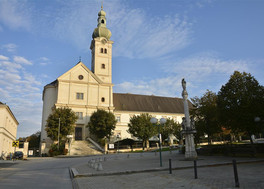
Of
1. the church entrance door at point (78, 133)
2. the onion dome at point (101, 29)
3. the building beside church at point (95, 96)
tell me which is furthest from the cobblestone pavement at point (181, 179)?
the onion dome at point (101, 29)

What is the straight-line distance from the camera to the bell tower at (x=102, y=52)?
2159 inches

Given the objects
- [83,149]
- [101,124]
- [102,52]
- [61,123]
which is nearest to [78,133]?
[101,124]

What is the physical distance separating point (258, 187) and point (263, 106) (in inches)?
597

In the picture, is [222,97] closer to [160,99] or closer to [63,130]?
[63,130]

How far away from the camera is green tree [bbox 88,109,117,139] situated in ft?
142

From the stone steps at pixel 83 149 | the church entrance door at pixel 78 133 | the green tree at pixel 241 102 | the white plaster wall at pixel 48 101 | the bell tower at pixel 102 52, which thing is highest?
the bell tower at pixel 102 52

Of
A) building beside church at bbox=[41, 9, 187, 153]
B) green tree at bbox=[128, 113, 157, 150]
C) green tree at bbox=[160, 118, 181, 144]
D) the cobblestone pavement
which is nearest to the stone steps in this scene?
building beside church at bbox=[41, 9, 187, 153]

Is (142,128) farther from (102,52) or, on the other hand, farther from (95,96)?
(102,52)

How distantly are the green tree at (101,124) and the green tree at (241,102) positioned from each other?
25.1 meters

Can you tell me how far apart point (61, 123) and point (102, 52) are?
929 inches

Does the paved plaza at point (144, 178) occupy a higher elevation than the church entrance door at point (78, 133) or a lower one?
lower

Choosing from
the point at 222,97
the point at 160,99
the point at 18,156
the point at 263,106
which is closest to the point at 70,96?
the point at 18,156

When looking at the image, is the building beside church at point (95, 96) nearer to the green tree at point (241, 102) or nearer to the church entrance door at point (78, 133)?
the church entrance door at point (78, 133)

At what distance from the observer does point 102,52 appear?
56375mm
